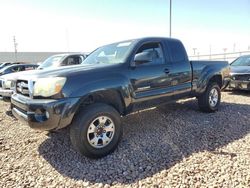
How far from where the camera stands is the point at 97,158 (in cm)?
346

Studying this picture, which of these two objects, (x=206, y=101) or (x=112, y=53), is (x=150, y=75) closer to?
(x=112, y=53)

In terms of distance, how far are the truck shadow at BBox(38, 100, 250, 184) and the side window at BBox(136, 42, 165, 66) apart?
4.55ft

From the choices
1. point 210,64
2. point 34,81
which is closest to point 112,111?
point 34,81

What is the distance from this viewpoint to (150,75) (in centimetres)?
424

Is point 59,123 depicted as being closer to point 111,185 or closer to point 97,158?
point 97,158

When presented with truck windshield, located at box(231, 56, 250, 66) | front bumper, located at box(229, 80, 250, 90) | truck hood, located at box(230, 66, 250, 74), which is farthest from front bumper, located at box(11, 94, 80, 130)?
truck windshield, located at box(231, 56, 250, 66)

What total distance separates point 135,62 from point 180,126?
1805 millimetres

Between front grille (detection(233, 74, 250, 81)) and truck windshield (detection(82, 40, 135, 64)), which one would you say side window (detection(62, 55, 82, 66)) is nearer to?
truck windshield (detection(82, 40, 135, 64))

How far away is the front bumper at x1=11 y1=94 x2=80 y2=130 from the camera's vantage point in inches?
124

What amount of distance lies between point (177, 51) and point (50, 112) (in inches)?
124

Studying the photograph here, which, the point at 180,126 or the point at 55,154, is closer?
the point at 55,154

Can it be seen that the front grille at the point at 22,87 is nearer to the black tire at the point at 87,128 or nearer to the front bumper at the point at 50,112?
the front bumper at the point at 50,112

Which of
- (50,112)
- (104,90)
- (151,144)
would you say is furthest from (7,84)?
(151,144)

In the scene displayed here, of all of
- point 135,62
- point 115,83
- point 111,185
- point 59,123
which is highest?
point 135,62
